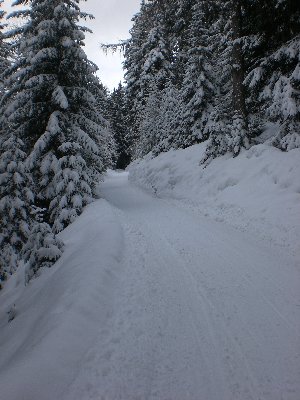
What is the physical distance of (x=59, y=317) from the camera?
4.95 m

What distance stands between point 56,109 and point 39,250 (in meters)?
8.87

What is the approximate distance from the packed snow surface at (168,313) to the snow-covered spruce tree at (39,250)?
0.28m

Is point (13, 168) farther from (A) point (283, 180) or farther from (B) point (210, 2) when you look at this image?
(B) point (210, 2)

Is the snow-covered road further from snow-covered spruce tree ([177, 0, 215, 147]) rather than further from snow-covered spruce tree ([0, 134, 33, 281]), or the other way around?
snow-covered spruce tree ([177, 0, 215, 147])

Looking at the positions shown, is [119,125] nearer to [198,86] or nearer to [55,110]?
[198,86]

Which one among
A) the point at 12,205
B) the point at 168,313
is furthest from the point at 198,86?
the point at 168,313

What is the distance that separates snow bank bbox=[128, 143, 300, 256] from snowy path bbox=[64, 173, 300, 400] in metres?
1.05

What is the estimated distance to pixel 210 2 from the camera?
1550cm

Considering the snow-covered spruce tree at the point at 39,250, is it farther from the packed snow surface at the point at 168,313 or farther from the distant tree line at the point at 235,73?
the distant tree line at the point at 235,73

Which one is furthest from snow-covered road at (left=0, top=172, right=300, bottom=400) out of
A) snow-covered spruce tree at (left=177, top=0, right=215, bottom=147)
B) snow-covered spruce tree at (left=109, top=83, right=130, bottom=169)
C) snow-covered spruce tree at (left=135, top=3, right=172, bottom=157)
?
snow-covered spruce tree at (left=109, top=83, right=130, bottom=169)

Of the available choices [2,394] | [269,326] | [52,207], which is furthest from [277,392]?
[52,207]

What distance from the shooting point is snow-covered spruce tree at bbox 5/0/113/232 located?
13.7m

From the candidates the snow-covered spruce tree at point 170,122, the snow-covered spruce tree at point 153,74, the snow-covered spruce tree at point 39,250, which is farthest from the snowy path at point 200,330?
the snow-covered spruce tree at point 153,74

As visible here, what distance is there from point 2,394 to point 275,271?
5.11 meters
